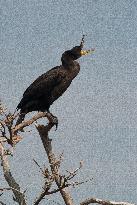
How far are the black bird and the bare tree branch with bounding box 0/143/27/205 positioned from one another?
1.53 metres

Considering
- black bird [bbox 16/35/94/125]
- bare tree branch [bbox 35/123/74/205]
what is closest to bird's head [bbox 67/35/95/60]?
black bird [bbox 16/35/94/125]

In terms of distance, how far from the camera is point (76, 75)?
13.5m

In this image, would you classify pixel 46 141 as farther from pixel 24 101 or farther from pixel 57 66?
pixel 57 66

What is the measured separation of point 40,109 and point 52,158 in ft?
5.77

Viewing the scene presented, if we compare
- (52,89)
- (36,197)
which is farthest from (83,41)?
(36,197)

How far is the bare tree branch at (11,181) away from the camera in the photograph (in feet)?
37.3

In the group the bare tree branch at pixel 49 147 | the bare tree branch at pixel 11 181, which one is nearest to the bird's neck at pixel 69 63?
the bare tree branch at pixel 49 147

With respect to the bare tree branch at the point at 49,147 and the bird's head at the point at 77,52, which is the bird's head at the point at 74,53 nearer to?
the bird's head at the point at 77,52

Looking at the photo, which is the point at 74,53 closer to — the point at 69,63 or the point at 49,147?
the point at 69,63

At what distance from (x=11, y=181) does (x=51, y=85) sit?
2.73m

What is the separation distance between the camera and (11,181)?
11.9 meters

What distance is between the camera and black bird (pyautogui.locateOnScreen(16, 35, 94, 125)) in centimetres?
1340

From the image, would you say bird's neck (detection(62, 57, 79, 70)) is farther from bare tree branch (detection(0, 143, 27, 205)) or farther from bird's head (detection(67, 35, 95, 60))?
bare tree branch (detection(0, 143, 27, 205))

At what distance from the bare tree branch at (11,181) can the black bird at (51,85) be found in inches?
60.1
